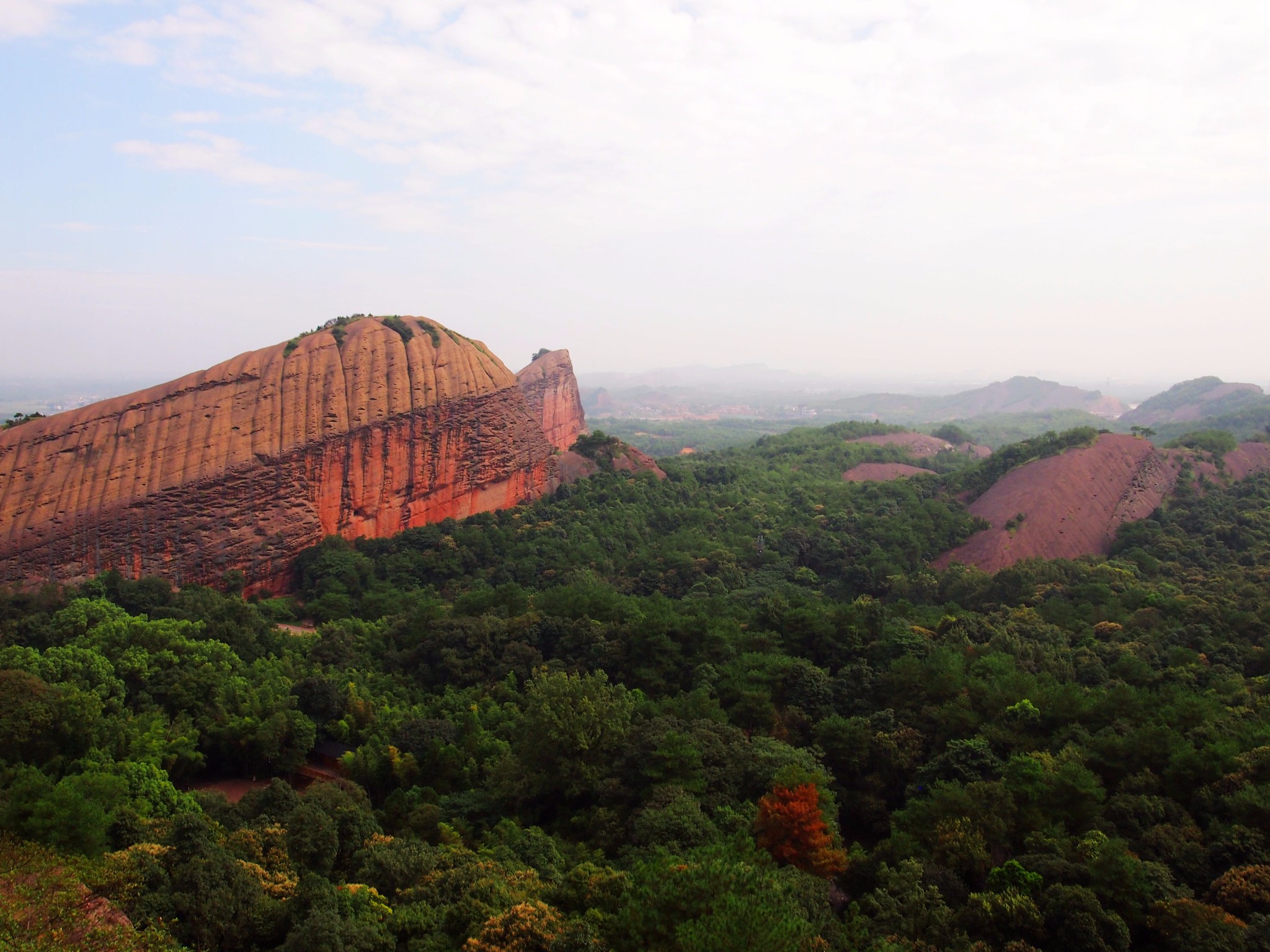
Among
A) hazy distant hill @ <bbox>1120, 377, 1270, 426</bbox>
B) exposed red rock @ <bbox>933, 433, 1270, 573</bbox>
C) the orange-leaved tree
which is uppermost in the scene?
hazy distant hill @ <bbox>1120, 377, 1270, 426</bbox>

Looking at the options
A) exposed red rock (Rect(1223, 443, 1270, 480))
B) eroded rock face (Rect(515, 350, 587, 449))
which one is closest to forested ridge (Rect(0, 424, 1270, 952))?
exposed red rock (Rect(1223, 443, 1270, 480))

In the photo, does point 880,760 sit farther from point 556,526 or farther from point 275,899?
point 556,526

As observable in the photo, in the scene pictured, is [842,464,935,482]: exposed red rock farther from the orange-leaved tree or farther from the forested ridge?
the orange-leaved tree

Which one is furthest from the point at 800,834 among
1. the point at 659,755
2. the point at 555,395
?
the point at 555,395

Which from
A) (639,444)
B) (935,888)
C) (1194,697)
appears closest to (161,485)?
(935,888)

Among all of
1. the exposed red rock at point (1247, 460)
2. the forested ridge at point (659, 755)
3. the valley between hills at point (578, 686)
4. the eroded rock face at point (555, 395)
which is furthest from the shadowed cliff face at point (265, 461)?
the exposed red rock at point (1247, 460)

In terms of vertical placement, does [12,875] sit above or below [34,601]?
below

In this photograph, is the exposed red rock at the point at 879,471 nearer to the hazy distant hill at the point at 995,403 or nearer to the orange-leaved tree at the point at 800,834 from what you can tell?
the orange-leaved tree at the point at 800,834
